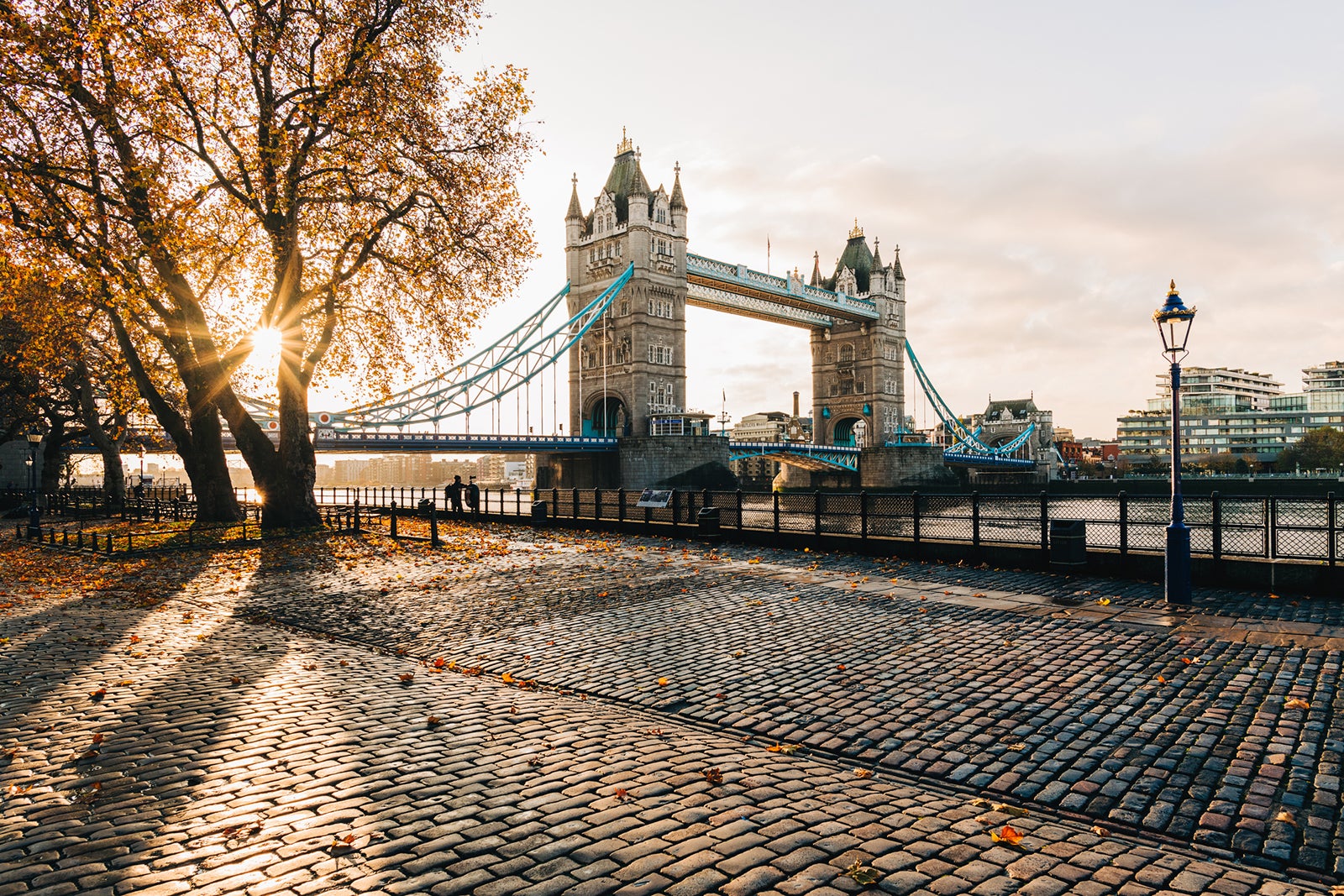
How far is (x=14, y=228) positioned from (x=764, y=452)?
59.4 metres

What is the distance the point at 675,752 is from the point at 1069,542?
10.1 m

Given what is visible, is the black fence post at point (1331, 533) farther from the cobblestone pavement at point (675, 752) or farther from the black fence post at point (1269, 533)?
the cobblestone pavement at point (675, 752)

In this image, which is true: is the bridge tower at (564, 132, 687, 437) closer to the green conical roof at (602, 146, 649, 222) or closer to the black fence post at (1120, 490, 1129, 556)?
the green conical roof at (602, 146, 649, 222)

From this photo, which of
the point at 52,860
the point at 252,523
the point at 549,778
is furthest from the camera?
the point at 252,523

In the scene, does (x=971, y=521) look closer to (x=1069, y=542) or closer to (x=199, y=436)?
(x=1069, y=542)

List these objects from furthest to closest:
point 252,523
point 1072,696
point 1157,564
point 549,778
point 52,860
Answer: point 252,523 < point 1157,564 < point 1072,696 < point 549,778 < point 52,860

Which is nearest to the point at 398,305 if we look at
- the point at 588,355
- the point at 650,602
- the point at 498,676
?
the point at 650,602

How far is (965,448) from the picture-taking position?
101625 mm

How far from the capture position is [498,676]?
711 centimetres

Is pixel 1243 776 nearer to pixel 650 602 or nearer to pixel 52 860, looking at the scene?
pixel 52 860

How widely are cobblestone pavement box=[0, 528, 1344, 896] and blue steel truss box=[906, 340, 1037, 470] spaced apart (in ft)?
290

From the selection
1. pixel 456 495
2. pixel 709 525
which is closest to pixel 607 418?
pixel 456 495

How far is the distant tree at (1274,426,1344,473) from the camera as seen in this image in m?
109

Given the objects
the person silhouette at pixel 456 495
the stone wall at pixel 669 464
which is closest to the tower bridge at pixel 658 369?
the stone wall at pixel 669 464
